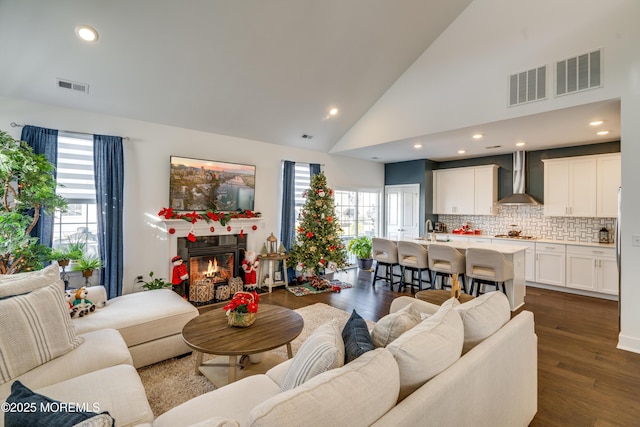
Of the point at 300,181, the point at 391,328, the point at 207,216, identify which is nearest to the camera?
the point at 391,328

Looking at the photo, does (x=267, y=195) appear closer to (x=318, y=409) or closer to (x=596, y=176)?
(x=318, y=409)

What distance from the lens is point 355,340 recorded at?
136 centimetres

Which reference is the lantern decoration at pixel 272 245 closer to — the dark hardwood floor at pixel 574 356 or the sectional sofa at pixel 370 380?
the dark hardwood floor at pixel 574 356

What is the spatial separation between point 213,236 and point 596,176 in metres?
6.48

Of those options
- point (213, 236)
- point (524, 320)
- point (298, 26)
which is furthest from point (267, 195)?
point (524, 320)

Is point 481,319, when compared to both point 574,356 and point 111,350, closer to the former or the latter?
point 574,356

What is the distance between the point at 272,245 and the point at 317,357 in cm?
428

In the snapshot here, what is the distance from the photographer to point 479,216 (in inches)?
267

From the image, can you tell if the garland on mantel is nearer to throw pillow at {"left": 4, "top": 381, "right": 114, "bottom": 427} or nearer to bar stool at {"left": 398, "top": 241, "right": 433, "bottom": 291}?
bar stool at {"left": 398, "top": 241, "right": 433, "bottom": 291}

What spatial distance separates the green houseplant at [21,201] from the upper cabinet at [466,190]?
270 inches

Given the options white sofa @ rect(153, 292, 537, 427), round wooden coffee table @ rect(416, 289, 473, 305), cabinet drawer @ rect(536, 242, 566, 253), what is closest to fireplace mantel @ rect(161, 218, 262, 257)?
round wooden coffee table @ rect(416, 289, 473, 305)

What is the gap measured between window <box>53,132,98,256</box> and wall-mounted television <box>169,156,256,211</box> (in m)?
0.96

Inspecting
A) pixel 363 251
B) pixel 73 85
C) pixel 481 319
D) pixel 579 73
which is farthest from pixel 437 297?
pixel 73 85

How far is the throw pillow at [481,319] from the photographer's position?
1.62m
